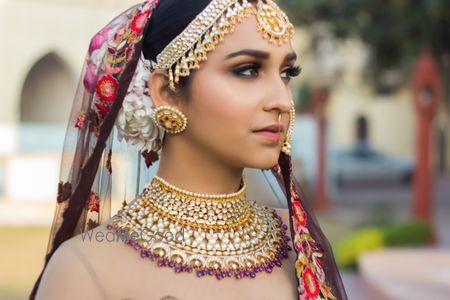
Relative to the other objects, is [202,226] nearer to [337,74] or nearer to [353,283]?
[353,283]

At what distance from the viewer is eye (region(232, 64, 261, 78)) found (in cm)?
164

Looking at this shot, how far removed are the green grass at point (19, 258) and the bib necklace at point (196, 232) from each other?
453 cm

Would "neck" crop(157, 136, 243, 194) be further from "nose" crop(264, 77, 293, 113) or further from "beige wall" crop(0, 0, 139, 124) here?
"beige wall" crop(0, 0, 139, 124)

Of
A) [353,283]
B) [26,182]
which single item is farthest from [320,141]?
[353,283]

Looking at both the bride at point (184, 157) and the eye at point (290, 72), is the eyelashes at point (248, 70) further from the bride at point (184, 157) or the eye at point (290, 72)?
the eye at point (290, 72)

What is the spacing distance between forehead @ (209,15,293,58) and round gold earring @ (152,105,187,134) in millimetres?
171

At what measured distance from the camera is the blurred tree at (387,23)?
12.6m

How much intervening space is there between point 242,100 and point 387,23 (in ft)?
41.5

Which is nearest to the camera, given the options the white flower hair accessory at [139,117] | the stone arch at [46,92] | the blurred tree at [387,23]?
the white flower hair accessory at [139,117]

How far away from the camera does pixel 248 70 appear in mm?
1656

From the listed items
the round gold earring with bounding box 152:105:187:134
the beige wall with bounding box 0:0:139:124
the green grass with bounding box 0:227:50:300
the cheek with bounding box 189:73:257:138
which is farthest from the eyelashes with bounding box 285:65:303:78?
the beige wall with bounding box 0:0:139:124

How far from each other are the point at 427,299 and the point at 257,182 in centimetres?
380

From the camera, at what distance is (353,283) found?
7684 mm

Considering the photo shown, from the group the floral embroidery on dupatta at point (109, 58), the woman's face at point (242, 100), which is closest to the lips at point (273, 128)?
the woman's face at point (242, 100)
